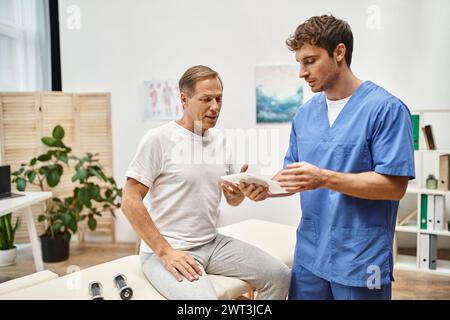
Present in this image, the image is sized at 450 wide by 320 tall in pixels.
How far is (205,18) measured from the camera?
10.5 ft

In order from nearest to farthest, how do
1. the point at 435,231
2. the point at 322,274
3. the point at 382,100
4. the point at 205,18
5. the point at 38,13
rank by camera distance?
1. the point at 382,100
2. the point at 322,274
3. the point at 435,231
4. the point at 205,18
5. the point at 38,13

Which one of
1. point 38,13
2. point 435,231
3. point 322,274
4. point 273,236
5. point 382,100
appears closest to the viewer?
point 382,100

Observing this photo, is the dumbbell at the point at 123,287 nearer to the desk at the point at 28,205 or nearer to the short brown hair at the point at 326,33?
the short brown hair at the point at 326,33

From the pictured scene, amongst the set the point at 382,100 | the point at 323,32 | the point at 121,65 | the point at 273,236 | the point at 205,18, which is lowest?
the point at 273,236

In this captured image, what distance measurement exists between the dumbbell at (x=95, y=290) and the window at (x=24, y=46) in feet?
8.57

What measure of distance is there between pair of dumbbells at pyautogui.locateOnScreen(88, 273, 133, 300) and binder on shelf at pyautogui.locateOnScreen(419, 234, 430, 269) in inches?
88.4

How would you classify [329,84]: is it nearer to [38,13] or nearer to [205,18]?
[205,18]

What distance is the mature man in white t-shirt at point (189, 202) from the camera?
4.23 ft

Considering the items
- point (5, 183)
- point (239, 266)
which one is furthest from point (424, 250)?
point (5, 183)

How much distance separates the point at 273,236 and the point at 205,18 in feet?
6.39

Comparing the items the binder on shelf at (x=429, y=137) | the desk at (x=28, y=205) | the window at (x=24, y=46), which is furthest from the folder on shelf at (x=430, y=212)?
the window at (x=24, y=46)

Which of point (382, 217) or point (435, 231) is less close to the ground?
point (382, 217)
